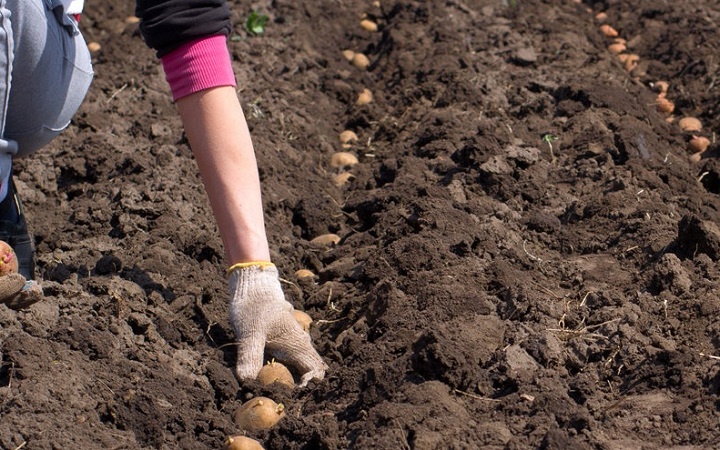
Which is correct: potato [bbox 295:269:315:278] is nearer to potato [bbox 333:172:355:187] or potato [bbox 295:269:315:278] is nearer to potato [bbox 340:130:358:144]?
potato [bbox 333:172:355:187]

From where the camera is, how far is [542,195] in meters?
3.95

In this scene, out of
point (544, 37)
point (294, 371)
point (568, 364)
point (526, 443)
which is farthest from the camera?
point (544, 37)

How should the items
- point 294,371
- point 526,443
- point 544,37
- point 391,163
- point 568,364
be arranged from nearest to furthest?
point 526,443, point 568,364, point 294,371, point 391,163, point 544,37

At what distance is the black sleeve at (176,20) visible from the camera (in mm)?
2832

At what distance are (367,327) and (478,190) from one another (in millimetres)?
1004

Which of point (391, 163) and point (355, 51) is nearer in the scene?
point (391, 163)

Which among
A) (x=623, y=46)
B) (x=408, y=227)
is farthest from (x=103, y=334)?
(x=623, y=46)

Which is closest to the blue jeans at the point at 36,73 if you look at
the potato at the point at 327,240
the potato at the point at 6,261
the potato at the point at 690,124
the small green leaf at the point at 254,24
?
the potato at the point at 6,261

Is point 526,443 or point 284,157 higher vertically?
point 526,443

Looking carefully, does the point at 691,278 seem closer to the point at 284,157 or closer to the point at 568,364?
the point at 568,364

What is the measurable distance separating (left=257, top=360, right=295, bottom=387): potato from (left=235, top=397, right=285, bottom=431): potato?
0.47 feet

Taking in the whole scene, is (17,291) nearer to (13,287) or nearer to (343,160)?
(13,287)

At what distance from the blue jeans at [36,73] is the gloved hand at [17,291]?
0.39 meters

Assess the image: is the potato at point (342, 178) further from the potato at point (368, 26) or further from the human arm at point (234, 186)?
the potato at point (368, 26)
